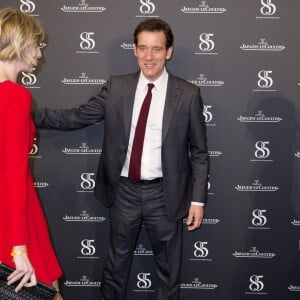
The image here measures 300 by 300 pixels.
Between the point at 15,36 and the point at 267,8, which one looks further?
the point at 267,8

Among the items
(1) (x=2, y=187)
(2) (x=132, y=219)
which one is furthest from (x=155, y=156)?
(1) (x=2, y=187)

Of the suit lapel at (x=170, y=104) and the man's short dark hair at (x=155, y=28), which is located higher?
the man's short dark hair at (x=155, y=28)

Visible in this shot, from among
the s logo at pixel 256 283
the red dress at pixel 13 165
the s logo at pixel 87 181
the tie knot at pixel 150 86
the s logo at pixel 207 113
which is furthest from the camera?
the s logo at pixel 256 283

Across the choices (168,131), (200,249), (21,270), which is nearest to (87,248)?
(200,249)

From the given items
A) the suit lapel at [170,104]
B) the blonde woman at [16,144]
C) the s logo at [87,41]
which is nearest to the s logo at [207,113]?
the suit lapel at [170,104]

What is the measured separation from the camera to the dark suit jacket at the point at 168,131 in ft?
7.89

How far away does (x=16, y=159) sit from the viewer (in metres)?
1.48

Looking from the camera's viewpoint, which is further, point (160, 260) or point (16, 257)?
point (160, 260)

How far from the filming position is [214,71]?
279 centimetres

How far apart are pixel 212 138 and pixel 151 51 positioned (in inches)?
32.6

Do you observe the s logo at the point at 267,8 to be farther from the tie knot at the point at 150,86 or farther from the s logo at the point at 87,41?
the s logo at the point at 87,41

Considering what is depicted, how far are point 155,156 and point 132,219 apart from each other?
0.40 meters

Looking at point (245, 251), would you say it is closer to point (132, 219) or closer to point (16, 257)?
point (132, 219)

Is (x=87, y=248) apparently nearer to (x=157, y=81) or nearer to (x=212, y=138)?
(x=212, y=138)
